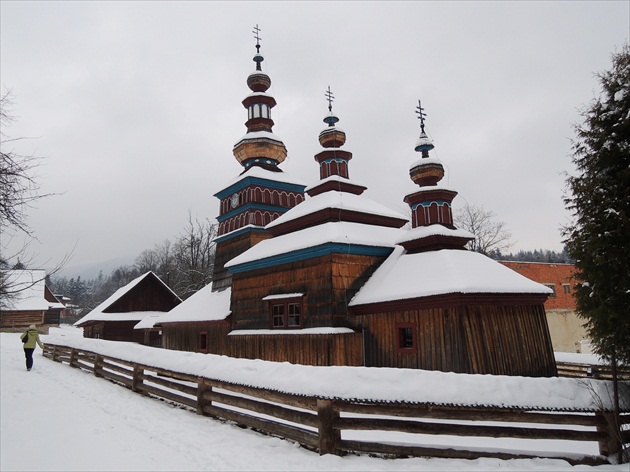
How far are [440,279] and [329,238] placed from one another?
14.6 feet

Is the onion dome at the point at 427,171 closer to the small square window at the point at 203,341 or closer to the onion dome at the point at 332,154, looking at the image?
the onion dome at the point at 332,154

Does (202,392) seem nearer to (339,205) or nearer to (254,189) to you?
(339,205)

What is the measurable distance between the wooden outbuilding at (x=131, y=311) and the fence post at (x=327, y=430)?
30737 millimetres

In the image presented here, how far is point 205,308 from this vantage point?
83.1 feet

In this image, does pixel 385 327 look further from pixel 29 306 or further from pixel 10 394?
pixel 29 306

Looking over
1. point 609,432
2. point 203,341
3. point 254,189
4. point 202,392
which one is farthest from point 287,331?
point 609,432

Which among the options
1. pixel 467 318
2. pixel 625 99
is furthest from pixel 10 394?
pixel 625 99

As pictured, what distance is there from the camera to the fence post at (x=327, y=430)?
7379mm

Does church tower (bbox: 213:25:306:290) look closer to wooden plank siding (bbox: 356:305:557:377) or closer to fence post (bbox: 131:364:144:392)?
fence post (bbox: 131:364:144:392)

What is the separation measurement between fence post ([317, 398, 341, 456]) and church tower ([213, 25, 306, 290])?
60.1 feet

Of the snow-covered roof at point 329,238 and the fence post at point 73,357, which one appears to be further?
the fence post at point 73,357

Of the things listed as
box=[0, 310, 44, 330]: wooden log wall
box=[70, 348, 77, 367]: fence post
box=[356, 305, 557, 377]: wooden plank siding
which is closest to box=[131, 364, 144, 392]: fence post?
box=[356, 305, 557, 377]: wooden plank siding

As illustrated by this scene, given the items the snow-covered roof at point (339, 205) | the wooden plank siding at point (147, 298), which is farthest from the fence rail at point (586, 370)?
the wooden plank siding at point (147, 298)

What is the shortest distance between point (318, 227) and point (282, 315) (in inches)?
157
